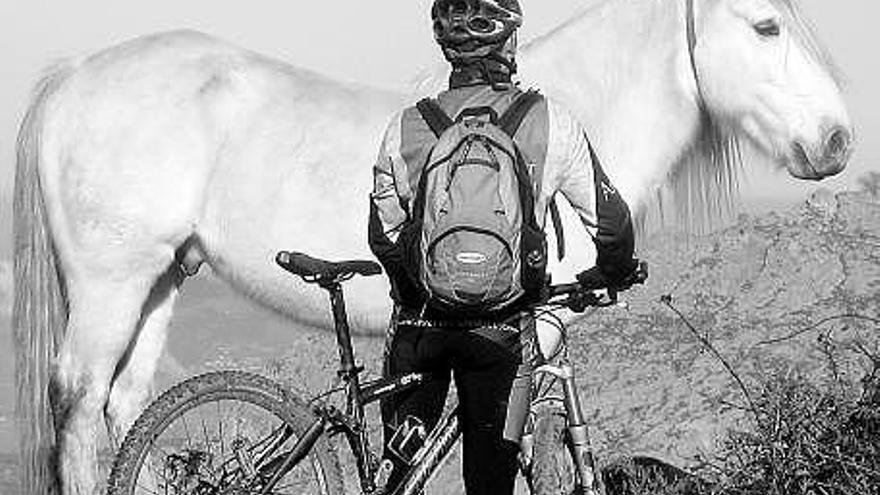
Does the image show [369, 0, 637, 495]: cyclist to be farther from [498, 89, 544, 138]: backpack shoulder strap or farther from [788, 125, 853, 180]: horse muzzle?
[788, 125, 853, 180]: horse muzzle

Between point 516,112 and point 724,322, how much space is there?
3.24 metres

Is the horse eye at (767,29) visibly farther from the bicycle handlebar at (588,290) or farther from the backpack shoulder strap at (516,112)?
the backpack shoulder strap at (516,112)

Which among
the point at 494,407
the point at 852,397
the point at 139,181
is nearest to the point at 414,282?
the point at 494,407

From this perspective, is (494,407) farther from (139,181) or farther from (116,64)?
(116,64)

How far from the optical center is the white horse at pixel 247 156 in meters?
5.36

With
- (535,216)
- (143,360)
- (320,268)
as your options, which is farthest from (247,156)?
(535,216)

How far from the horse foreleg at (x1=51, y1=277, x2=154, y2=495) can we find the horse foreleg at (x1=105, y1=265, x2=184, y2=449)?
99mm

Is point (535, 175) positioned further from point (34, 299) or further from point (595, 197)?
point (34, 299)

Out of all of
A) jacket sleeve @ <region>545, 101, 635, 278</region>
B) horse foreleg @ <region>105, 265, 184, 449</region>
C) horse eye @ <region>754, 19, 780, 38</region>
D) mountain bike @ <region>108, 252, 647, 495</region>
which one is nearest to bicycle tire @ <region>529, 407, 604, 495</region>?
mountain bike @ <region>108, 252, 647, 495</region>

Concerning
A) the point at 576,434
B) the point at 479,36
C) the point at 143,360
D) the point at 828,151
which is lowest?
the point at 143,360

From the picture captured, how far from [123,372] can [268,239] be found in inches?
33.4

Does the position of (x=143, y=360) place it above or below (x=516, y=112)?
below

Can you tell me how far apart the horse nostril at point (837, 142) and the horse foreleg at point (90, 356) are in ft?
8.50

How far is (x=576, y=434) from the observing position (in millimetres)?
3619
